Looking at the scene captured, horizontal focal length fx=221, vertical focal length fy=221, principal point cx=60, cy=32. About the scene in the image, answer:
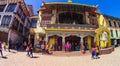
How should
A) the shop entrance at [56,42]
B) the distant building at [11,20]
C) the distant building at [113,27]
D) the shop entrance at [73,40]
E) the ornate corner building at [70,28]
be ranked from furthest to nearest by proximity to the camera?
the distant building at [113,27] → the shop entrance at [73,40] → the shop entrance at [56,42] → the ornate corner building at [70,28] → the distant building at [11,20]

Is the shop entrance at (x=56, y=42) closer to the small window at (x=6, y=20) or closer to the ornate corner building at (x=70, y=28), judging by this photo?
the ornate corner building at (x=70, y=28)

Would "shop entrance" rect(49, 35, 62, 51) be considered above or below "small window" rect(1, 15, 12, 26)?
below

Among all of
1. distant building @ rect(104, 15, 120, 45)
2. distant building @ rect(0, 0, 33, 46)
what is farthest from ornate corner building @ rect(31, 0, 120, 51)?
distant building @ rect(104, 15, 120, 45)

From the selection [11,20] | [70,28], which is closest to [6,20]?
[11,20]

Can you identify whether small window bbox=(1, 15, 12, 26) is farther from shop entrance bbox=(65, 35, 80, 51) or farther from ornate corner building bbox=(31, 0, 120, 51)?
shop entrance bbox=(65, 35, 80, 51)

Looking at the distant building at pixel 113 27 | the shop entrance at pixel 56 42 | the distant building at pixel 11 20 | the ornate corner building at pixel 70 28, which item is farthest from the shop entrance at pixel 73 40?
the distant building at pixel 113 27

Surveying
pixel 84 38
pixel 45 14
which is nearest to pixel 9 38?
pixel 45 14

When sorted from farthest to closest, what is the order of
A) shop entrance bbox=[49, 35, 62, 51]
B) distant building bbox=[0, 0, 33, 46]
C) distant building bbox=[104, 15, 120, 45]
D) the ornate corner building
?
distant building bbox=[104, 15, 120, 45], shop entrance bbox=[49, 35, 62, 51], the ornate corner building, distant building bbox=[0, 0, 33, 46]

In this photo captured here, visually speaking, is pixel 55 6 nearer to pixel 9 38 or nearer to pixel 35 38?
pixel 35 38

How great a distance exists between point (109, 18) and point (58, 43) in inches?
758

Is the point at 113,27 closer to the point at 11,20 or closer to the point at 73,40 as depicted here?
the point at 73,40

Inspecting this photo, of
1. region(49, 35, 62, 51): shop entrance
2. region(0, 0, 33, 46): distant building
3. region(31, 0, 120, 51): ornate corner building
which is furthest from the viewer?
region(49, 35, 62, 51): shop entrance

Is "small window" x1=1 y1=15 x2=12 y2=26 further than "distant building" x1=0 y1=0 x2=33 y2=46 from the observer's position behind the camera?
Yes

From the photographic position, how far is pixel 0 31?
100 ft
